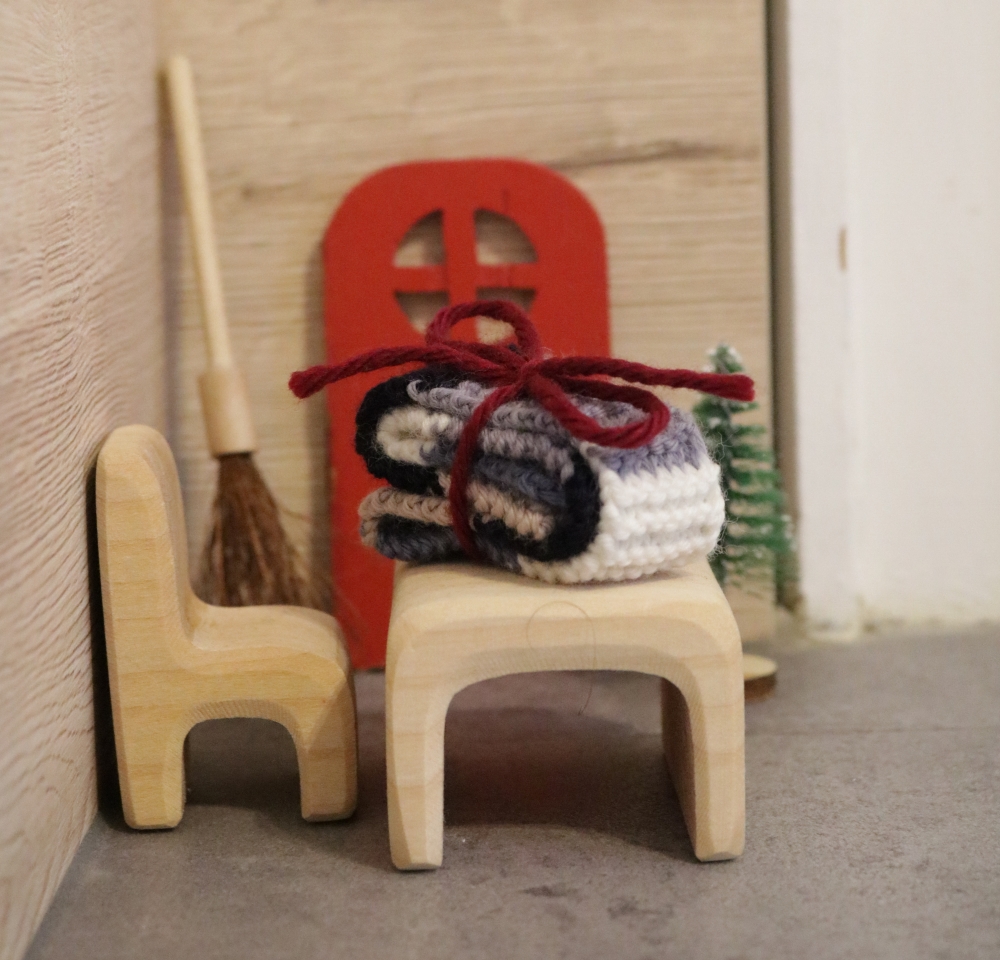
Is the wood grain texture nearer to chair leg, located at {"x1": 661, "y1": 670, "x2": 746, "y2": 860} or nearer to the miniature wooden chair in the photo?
the miniature wooden chair

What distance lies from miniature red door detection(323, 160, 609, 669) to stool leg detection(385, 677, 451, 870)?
0.43 m

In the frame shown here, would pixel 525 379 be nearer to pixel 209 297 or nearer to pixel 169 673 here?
pixel 169 673

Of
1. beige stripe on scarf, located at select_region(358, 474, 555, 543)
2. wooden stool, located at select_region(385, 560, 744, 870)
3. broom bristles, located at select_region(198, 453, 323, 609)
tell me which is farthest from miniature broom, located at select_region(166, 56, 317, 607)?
wooden stool, located at select_region(385, 560, 744, 870)

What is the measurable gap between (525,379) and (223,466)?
0.43 meters

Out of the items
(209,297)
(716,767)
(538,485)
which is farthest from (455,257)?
(716,767)

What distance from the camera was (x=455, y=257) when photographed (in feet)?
3.70

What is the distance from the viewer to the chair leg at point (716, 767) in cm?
72

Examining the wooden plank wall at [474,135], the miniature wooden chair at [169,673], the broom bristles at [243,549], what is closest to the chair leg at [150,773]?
the miniature wooden chair at [169,673]

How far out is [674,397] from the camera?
1194 millimetres

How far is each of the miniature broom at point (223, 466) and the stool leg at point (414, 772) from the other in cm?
39

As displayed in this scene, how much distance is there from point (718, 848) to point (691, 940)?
89 mm

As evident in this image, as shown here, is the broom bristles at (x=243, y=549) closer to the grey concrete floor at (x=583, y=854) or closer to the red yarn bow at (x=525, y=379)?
the grey concrete floor at (x=583, y=854)

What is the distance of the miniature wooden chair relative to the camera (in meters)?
0.78

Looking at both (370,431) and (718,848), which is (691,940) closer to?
(718,848)
